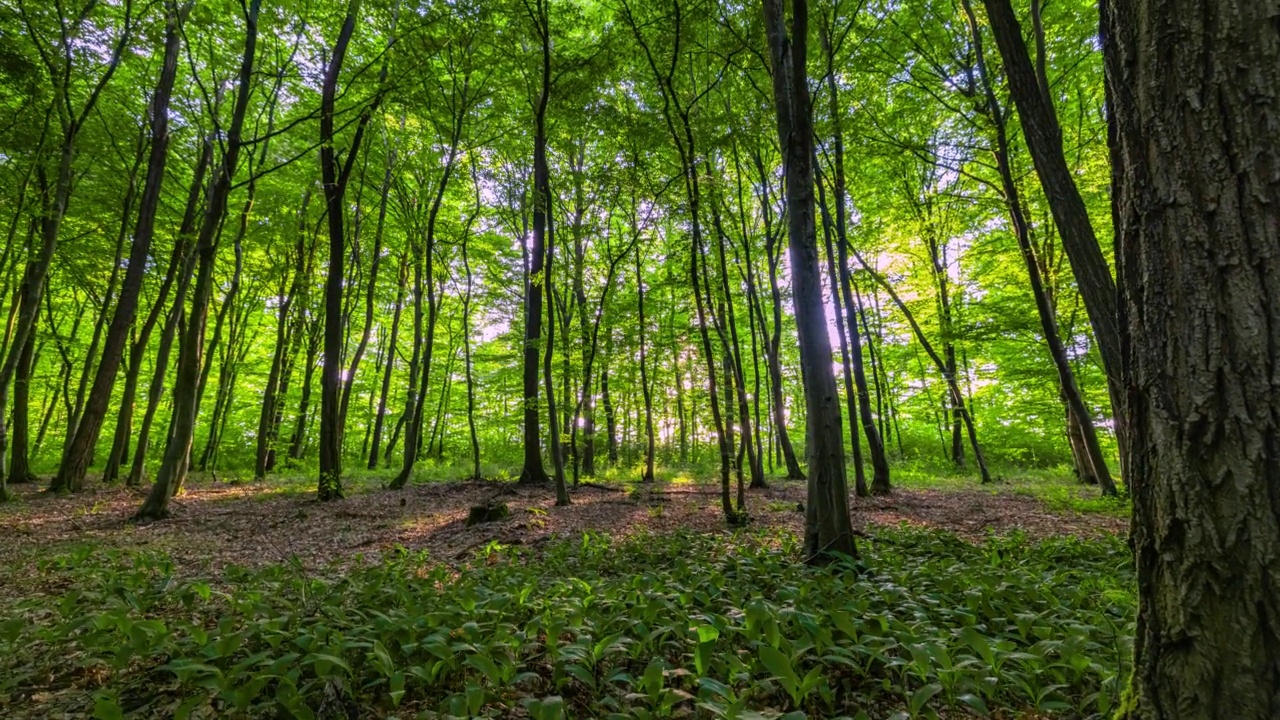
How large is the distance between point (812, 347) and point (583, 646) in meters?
3.19

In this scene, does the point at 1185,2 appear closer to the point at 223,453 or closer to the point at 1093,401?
the point at 1093,401

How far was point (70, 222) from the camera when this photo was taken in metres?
12.5

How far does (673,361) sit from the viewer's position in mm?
18453

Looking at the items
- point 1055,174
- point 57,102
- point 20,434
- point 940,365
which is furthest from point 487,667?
point 20,434

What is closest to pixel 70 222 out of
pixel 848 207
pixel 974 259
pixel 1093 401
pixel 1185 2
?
pixel 1185 2

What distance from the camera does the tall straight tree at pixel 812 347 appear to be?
14.8 ft

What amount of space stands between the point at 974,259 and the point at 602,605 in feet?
51.3

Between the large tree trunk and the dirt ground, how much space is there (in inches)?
208

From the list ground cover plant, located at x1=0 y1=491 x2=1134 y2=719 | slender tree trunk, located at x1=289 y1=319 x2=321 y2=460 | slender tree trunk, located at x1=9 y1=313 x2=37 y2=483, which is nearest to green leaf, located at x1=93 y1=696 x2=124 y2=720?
ground cover plant, located at x1=0 y1=491 x2=1134 y2=719

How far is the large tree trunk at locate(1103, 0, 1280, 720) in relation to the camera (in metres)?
1.30

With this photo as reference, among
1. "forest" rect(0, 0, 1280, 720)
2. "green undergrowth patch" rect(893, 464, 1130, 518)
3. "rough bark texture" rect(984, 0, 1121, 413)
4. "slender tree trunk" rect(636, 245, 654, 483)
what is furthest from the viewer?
"slender tree trunk" rect(636, 245, 654, 483)

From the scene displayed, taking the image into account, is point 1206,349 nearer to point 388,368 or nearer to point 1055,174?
point 1055,174

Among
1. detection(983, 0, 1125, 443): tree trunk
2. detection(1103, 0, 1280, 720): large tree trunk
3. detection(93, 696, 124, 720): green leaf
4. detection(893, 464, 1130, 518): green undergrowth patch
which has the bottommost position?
detection(893, 464, 1130, 518): green undergrowth patch

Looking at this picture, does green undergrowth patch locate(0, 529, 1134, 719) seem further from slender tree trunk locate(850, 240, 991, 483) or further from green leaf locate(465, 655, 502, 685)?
slender tree trunk locate(850, 240, 991, 483)
